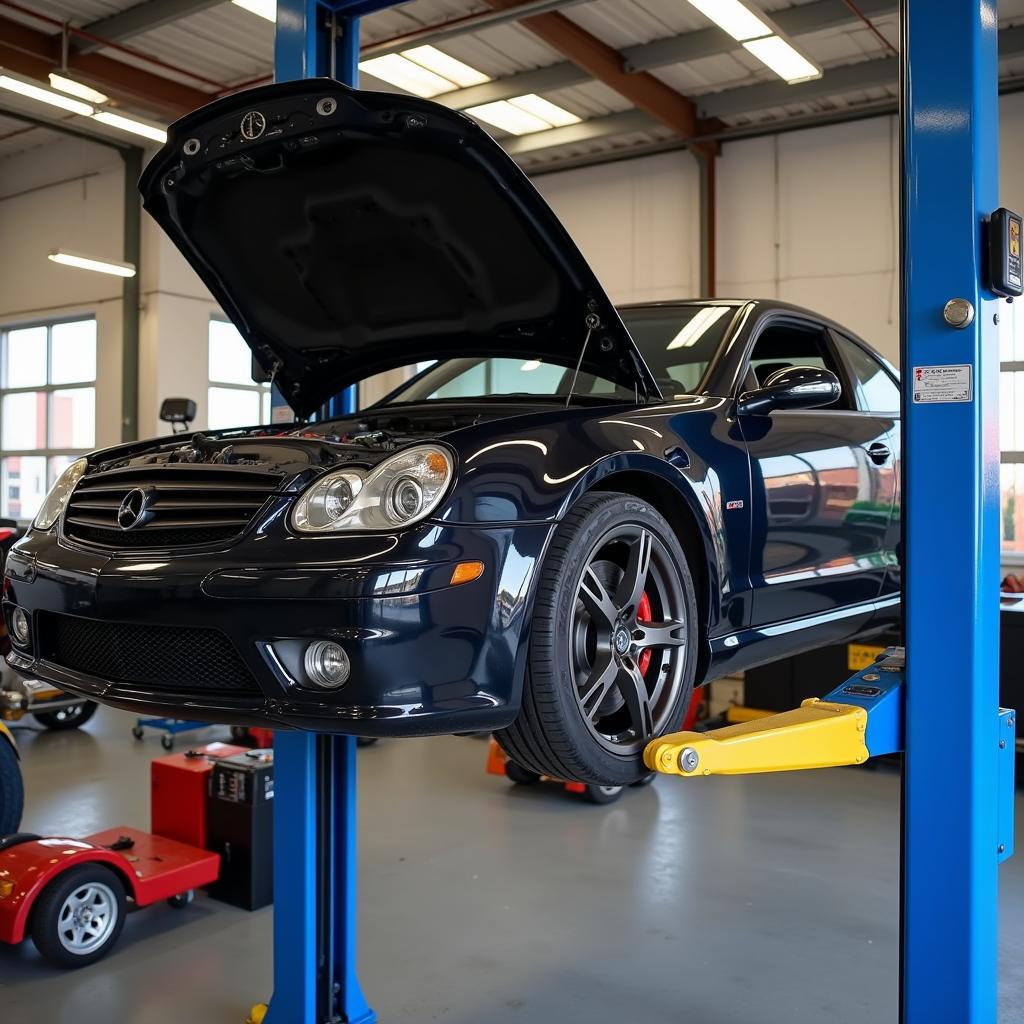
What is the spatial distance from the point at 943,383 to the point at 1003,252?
0.73 feet

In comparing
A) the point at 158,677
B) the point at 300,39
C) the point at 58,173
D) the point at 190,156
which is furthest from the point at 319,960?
the point at 58,173

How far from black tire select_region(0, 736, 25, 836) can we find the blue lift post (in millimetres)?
1472

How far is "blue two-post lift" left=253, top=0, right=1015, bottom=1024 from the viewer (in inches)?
65.9

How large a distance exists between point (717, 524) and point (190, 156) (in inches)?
49.9

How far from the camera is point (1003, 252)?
1.67m

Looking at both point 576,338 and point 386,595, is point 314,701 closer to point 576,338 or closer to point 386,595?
point 386,595

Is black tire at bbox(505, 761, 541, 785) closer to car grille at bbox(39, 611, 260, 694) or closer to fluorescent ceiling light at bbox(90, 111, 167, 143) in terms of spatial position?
car grille at bbox(39, 611, 260, 694)

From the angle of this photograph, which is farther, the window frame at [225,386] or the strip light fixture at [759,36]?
the window frame at [225,386]

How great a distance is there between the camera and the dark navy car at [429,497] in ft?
5.21

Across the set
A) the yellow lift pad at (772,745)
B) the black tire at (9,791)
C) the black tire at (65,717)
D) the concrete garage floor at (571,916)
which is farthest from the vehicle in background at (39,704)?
the yellow lift pad at (772,745)

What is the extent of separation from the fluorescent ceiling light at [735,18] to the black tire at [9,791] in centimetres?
525

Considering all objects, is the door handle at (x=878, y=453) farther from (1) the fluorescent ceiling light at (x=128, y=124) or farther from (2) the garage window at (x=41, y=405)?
(2) the garage window at (x=41, y=405)

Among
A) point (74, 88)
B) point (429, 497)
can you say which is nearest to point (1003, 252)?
point (429, 497)

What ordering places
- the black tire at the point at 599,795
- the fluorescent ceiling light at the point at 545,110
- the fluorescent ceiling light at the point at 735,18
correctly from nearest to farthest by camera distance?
the black tire at the point at 599,795 < the fluorescent ceiling light at the point at 735,18 < the fluorescent ceiling light at the point at 545,110
